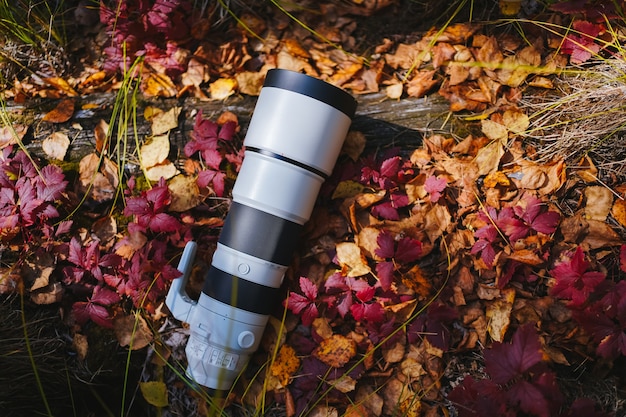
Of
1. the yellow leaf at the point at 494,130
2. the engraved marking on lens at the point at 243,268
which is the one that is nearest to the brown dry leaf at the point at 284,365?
the engraved marking on lens at the point at 243,268

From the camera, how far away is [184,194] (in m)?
2.09

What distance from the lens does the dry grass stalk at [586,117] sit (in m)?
1.91

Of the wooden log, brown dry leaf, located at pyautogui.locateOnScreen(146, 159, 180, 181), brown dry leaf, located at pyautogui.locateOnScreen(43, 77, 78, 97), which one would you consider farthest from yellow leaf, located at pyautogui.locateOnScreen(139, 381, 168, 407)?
brown dry leaf, located at pyautogui.locateOnScreen(43, 77, 78, 97)

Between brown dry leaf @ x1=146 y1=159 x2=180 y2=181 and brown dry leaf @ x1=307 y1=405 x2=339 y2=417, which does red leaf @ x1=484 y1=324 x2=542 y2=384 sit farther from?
brown dry leaf @ x1=146 y1=159 x2=180 y2=181

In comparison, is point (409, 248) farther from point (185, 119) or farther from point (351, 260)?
point (185, 119)

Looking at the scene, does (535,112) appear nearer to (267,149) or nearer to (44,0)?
(267,149)

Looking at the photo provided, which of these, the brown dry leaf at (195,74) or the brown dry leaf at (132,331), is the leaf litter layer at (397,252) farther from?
the brown dry leaf at (195,74)

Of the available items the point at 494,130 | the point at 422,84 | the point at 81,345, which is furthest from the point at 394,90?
the point at 81,345

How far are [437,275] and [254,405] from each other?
0.84m

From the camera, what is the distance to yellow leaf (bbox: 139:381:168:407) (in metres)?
1.92

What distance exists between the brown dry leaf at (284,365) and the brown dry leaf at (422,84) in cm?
115

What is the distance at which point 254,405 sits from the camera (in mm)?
1917

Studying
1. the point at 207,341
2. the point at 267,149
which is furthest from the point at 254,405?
the point at 267,149

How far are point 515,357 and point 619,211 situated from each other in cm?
77
